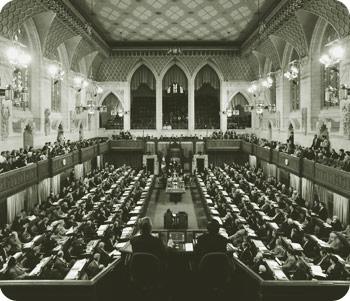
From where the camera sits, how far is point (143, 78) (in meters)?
35.7

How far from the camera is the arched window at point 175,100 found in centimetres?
3575

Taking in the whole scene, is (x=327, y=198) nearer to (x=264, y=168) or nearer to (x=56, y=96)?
(x=264, y=168)

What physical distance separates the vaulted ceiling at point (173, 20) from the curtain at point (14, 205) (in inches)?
464

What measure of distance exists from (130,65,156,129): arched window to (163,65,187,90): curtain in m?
1.18

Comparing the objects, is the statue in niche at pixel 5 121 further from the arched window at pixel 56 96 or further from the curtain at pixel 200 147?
the curtain at pixel 200 147

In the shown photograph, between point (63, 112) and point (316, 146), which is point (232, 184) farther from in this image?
point (63, 112)

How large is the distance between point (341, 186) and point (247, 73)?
23.8 m

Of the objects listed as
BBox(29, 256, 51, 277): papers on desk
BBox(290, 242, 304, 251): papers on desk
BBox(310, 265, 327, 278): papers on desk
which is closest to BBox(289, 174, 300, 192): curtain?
BBox(290, 242, 304, 251): papers on desk

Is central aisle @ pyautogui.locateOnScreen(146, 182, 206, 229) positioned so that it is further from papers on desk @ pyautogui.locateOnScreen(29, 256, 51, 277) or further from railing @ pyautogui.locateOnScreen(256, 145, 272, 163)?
papers on desk @ pyautogui.locateOnScreen(29, 256, 51, 277)

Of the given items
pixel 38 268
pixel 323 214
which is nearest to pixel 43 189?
pixel 38 268

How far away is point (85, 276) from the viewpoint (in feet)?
27.1

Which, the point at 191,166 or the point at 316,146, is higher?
the point at 316,146

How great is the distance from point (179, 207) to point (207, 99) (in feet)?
59.2

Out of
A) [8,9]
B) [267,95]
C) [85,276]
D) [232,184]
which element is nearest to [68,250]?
[85,276]
